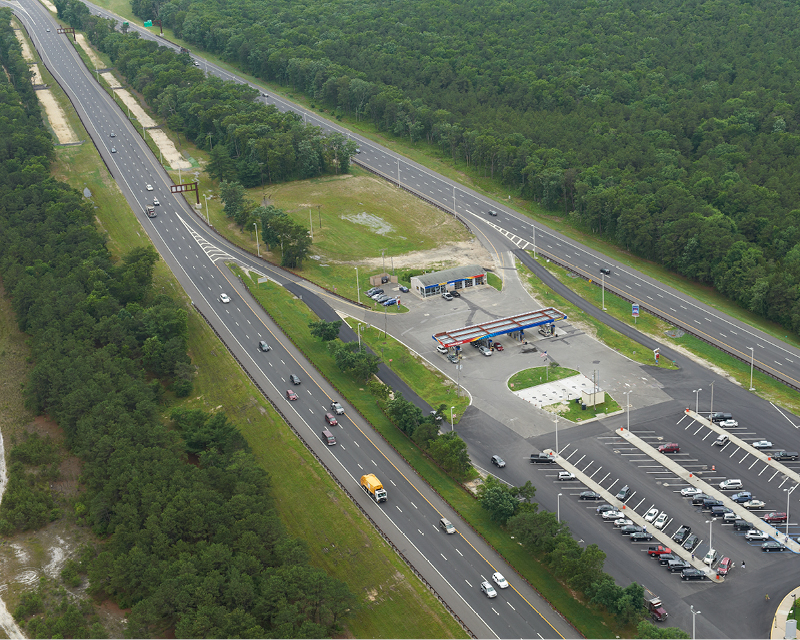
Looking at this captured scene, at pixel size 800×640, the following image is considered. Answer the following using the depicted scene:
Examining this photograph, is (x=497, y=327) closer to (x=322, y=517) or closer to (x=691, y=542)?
(x=322, y=517)

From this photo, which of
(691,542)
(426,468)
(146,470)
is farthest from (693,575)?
(146,470)

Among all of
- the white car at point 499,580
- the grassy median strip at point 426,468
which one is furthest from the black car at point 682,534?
the white car at point 499,580

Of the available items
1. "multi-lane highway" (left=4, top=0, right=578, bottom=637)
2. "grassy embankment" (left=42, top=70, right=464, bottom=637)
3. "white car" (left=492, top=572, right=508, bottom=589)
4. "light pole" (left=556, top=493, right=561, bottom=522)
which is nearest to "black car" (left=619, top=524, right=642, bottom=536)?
"light pole" (left=556, top=493, right=561, bottom=522)

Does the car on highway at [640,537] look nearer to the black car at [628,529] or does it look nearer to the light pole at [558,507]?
the black car at [628,529]

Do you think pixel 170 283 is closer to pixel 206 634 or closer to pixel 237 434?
pixel 237 434

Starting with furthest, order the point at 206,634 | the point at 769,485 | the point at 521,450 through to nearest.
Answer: the point at 521,450
the point at 769,485
the point at 206,634

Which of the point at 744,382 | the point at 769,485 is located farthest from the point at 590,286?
the point at 769,485

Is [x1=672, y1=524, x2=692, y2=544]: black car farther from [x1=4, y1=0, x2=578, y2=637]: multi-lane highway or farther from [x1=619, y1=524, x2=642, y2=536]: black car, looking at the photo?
[x1=4, y1=0, x2=578, y2=637]: multi-lane highway
